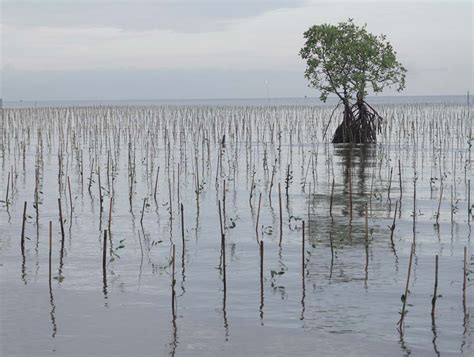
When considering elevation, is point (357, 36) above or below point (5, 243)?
above

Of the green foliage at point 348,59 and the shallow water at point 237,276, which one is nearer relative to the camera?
the shallow water at point 237,276

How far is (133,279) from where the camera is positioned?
945 cm

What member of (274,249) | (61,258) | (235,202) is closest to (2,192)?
(235,202)

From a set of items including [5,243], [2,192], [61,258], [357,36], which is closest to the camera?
[61,258]

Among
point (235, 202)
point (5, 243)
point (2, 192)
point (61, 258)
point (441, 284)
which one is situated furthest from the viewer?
point (2, 192)

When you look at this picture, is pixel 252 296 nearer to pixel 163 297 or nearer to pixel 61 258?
pixel 163 297

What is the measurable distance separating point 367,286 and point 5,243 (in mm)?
5725

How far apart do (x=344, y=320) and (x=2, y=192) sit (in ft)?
38.1

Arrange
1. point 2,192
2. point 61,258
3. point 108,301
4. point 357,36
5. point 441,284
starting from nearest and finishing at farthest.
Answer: point 108,301 → point 441,284 → point 61,258 → point 2,192 → point 357,36

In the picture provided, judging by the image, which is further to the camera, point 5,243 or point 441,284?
point 5,243

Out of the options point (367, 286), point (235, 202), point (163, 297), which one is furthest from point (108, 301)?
point (235, 202)

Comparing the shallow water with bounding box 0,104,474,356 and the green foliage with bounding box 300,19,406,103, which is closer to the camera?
the shallow water with bounding box 0,104,474,356

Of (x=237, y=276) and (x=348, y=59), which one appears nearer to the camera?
(x=237, y=276)

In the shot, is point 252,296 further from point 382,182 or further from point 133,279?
point 382,182
